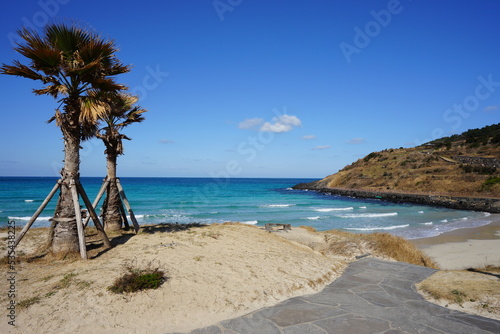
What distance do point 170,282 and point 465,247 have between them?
1947cm

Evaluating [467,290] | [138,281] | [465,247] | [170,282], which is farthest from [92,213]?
[465,247]

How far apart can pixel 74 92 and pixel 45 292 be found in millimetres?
5413

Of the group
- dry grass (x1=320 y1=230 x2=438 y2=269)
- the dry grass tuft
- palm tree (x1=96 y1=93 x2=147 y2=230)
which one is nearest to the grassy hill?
the dry grass tuft

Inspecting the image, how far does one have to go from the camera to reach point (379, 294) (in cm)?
754

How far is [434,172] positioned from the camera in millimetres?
58594

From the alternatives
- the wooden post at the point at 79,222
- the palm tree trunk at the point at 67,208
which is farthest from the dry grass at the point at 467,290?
the palm tree trunk at the point at 67,208

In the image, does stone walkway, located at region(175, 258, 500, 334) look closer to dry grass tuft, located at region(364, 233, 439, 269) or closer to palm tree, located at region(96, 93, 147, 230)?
dry grass tuft, located at region(364, 233, 439, 269)

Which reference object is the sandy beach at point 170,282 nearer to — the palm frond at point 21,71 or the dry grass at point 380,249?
the dry grass at point 380,249

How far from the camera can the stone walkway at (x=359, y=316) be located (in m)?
5.55

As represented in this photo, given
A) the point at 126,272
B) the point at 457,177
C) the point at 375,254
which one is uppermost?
the point at 457,177

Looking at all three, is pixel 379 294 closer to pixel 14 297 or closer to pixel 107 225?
pixel 14 297

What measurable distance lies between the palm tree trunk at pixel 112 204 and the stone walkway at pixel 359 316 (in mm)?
8438

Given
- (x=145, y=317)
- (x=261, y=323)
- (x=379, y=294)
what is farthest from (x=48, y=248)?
(x=379, y=294)

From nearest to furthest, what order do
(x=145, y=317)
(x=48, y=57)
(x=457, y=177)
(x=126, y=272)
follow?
1. (x=145, y=317)
2. (x=126, y=272)
3. (x=48, y=57)
4. (x=457, y=177)
